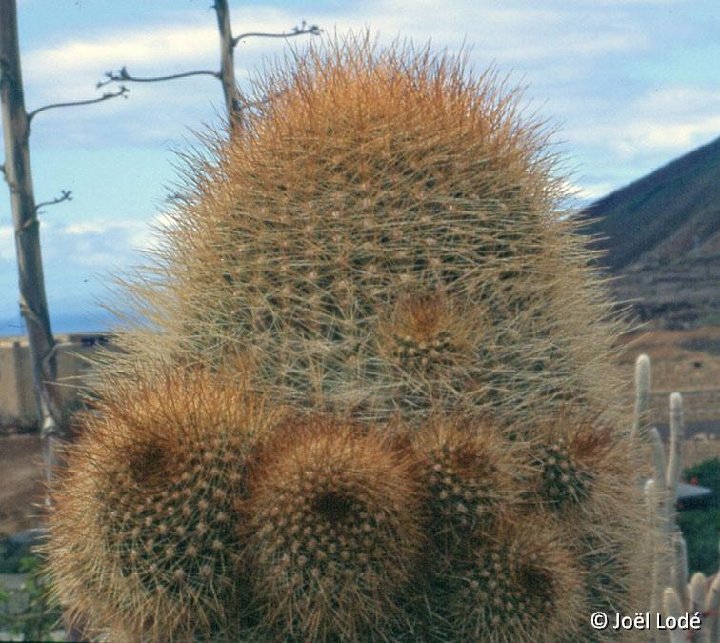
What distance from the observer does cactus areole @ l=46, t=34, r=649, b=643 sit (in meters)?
3.01

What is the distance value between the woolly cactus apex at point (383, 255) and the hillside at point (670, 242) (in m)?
6.76

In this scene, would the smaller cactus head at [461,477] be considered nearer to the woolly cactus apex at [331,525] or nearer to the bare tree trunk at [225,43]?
the woolly cactus apex at [331,525]

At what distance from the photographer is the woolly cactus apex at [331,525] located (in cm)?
288

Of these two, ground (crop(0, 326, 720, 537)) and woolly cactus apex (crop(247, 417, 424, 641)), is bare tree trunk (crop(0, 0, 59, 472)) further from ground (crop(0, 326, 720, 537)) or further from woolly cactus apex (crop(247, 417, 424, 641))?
ground (crop(0, 326, 720, 537))

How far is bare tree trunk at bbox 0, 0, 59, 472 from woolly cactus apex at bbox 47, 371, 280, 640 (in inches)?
119

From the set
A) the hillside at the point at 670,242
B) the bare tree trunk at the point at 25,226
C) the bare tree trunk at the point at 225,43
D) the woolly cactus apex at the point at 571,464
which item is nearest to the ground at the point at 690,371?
the hillside at the point at 670,242

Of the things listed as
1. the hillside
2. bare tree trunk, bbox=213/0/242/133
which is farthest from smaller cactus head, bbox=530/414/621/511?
the hillside

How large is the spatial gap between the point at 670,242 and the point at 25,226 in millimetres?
6520

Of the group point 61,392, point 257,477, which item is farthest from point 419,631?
point 61,392

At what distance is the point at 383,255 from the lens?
3287 millimetres

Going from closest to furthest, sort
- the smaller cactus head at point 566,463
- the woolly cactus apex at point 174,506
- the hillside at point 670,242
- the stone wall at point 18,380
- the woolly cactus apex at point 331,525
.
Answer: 1. the woolly cactus apex at point 331,525
2. the woolly cactus apex at point 174,506
3. the smaller cactus head at point 566,463
4. the stone wall at point 18,380
5. the hillside at point 670,242

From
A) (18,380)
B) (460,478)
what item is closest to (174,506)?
(460,478)

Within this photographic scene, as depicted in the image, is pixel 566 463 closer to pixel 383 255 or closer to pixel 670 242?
pixel 383 255

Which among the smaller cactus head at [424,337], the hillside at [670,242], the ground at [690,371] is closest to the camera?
the smaller cactus head at [424,337]
